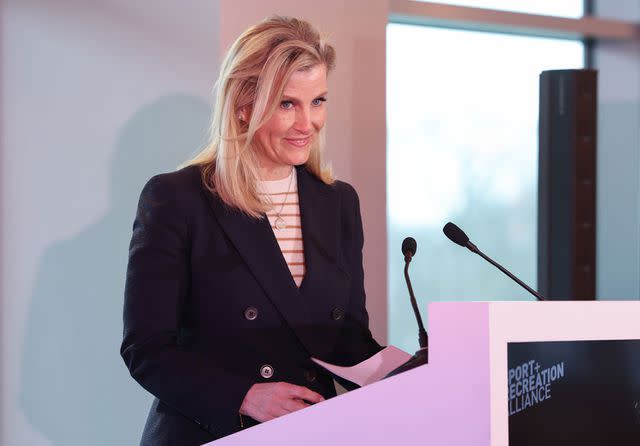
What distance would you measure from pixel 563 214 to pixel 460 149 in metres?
0.92

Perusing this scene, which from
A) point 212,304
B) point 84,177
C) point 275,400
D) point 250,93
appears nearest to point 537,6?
point 84,177

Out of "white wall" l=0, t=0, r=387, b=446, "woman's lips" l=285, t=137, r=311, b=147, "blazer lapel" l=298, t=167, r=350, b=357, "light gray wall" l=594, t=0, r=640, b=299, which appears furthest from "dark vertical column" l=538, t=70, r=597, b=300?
"woman's lips" l=285, t=137, r=311, b=147

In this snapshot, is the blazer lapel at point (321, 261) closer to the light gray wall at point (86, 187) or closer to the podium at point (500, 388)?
the podium at point (500, 388)

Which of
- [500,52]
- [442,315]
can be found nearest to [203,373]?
[442,315]

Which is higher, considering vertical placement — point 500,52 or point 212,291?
point 500,52

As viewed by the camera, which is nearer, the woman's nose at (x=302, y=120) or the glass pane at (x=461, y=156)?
the woman's nose at (x=302, y=120)

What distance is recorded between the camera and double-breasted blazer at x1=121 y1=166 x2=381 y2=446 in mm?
1854

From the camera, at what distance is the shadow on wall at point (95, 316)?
310cm

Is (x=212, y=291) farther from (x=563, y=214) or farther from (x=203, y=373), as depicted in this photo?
(x=563, y=214)

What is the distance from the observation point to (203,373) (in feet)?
5.82

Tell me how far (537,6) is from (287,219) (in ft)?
10.0

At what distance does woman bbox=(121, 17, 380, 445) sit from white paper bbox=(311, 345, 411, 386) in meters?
0.22

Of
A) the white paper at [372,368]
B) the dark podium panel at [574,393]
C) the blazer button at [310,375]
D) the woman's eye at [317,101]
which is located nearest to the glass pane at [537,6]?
the woman's eye at [317,101]

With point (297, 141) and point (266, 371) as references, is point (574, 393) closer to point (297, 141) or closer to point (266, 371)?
point (266, 371)
